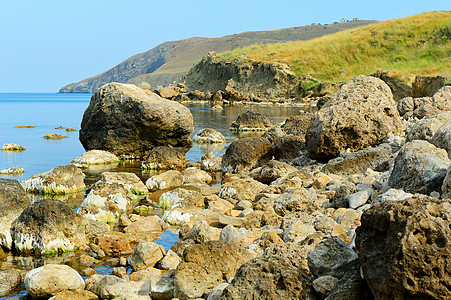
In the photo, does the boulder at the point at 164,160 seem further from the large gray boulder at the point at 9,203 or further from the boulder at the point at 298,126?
the large gray boulder at the point at 9,203

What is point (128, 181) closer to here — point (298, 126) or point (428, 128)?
point (428, 128)

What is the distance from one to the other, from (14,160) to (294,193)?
13419mm

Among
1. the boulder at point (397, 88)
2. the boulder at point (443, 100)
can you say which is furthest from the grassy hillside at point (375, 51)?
the boulder at point (443, 100)

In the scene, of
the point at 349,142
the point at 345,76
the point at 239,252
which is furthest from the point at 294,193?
the point at 345,76

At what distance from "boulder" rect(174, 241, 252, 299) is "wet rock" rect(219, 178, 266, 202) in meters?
5.18

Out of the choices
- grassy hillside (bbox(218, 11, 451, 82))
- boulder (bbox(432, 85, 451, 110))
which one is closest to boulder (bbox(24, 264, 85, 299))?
boulder (bbox(432, 85, 451, 110))

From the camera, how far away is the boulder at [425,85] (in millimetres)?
31347

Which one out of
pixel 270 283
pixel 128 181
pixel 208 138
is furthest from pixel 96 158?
pixel 270 283

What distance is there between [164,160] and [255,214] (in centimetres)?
812

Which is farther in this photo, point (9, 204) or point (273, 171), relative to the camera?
point (273, 171)

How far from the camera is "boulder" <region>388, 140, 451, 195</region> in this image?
6469 millimetres

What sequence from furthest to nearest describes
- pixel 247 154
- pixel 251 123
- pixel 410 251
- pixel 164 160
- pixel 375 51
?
pixel 375 51 < pixel 251 123 < pixel 164 160 < pixel 247 154 < pixel 410 251

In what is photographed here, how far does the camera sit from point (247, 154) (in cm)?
1477

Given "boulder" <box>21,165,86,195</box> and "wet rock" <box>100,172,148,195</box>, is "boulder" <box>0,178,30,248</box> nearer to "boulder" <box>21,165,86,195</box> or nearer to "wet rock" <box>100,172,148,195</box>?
"boulder" <box>21,165,86,195</box>
